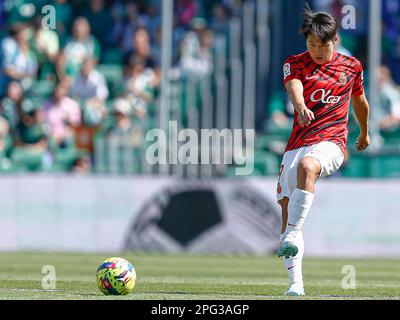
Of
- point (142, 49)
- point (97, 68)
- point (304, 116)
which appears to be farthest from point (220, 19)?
point (304, 116)

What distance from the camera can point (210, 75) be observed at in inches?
819

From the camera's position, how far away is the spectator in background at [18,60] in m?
22.2

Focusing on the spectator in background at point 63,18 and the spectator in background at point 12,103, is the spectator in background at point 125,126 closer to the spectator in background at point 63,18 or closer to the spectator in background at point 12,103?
the spectator in background at point 12,103

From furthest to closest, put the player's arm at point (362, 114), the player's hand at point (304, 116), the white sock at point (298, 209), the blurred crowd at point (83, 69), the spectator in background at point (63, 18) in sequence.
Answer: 1. the spectator in background at point (63, 18)
2. the blurred crowd at point (83, 69)
3. the player's arm at point (362, 114)
4. the white sock at point (298, 209)
5. the player's hand at point (304, 116)

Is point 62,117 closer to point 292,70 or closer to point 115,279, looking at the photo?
point 292,70

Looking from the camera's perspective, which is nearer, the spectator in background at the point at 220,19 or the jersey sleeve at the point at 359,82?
the jersey sleeve at the point at 359,82

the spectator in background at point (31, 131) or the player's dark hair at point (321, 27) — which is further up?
the player's dark hair at point (321, 27)

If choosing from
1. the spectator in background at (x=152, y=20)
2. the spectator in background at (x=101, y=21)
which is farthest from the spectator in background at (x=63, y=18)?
the spectator in background at (x=152, y=20)

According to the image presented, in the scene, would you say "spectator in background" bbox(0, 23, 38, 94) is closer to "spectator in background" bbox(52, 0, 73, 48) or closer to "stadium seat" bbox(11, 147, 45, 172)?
"spectator in background" bbox(52, 0, 73, 48)

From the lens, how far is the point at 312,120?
9.74 m

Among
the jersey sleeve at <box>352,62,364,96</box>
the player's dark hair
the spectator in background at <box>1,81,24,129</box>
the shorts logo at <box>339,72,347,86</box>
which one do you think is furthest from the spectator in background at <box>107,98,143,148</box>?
the player's dark hair

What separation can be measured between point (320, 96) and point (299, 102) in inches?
19.4

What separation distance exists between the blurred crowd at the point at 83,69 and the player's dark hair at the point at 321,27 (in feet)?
33.3

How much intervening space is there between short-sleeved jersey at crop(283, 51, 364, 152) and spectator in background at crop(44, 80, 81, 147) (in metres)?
11.4
